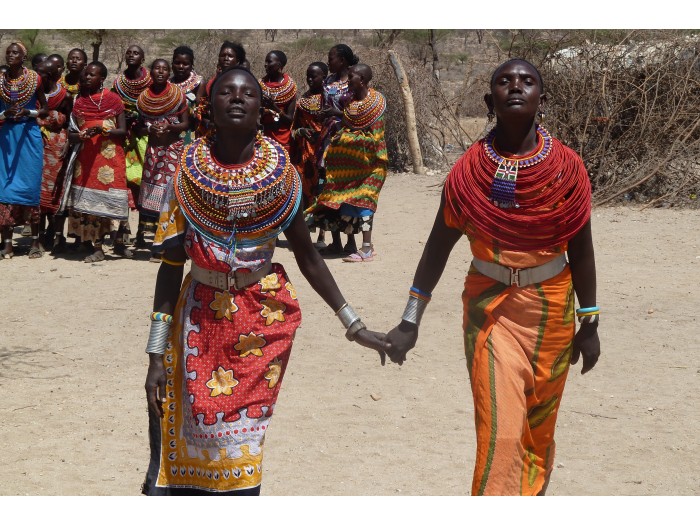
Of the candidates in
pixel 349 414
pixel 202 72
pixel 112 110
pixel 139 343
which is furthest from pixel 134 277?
pixel 202 72

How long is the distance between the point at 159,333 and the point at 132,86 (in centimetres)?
660

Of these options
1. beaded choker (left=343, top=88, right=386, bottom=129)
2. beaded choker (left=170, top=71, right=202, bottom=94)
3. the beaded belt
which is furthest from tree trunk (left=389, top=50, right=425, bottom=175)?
the beaded belt

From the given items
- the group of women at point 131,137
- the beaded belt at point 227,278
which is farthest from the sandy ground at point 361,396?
the beaded belt at point 227,278

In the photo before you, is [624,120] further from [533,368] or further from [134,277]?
[533,368]

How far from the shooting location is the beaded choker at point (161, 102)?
9.43 metres

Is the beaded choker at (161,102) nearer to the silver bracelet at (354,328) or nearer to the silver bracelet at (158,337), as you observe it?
the silver bracelet at (354,328)

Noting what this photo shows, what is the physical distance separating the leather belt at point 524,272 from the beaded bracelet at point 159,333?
4.03 ft

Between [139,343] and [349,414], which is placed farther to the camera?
[139,343]

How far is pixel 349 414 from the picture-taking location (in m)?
5.69

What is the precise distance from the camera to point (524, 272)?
3.85m

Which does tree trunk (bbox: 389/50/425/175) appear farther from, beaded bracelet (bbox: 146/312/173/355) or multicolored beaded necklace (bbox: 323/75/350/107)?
beaded bracelet (bbox: 146/312/173/355)

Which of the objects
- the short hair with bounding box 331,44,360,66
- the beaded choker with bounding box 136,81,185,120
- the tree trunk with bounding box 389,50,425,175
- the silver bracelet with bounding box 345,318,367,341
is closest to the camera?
the silver bracelet with bounding box 345,318,367,341

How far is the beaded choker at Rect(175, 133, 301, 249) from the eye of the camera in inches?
146

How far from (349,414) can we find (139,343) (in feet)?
6.92
